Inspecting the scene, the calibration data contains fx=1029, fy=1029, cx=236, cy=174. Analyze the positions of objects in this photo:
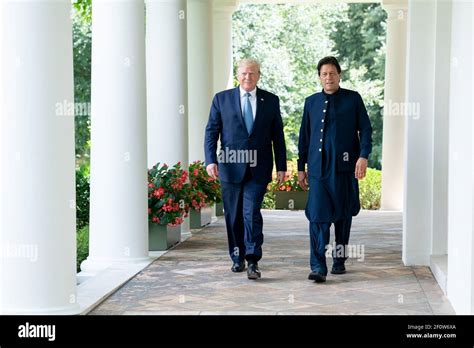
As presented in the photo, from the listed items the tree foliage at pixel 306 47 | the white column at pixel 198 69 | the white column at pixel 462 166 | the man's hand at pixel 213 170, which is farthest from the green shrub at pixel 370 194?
the white column at pixel 462 166

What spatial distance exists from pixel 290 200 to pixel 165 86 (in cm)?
917

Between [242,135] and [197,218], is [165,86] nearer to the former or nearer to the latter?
[197,218]

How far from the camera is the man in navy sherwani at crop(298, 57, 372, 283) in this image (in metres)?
11.0

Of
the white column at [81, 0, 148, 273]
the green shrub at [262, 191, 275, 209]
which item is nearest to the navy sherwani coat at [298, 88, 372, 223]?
the white column at [81, 0, 148, 273]

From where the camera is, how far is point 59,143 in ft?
26.9

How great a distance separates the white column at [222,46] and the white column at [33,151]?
13793 millimetres

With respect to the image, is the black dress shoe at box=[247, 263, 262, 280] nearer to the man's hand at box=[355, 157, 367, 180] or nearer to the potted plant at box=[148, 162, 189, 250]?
the man's hand at box=[355, 157, 367, 180]

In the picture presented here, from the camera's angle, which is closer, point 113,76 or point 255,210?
point 255,210

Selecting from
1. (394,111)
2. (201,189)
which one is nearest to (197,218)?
(201,189)

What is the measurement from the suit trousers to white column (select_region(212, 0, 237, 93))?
34.9ft

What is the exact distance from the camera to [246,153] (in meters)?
11.2
